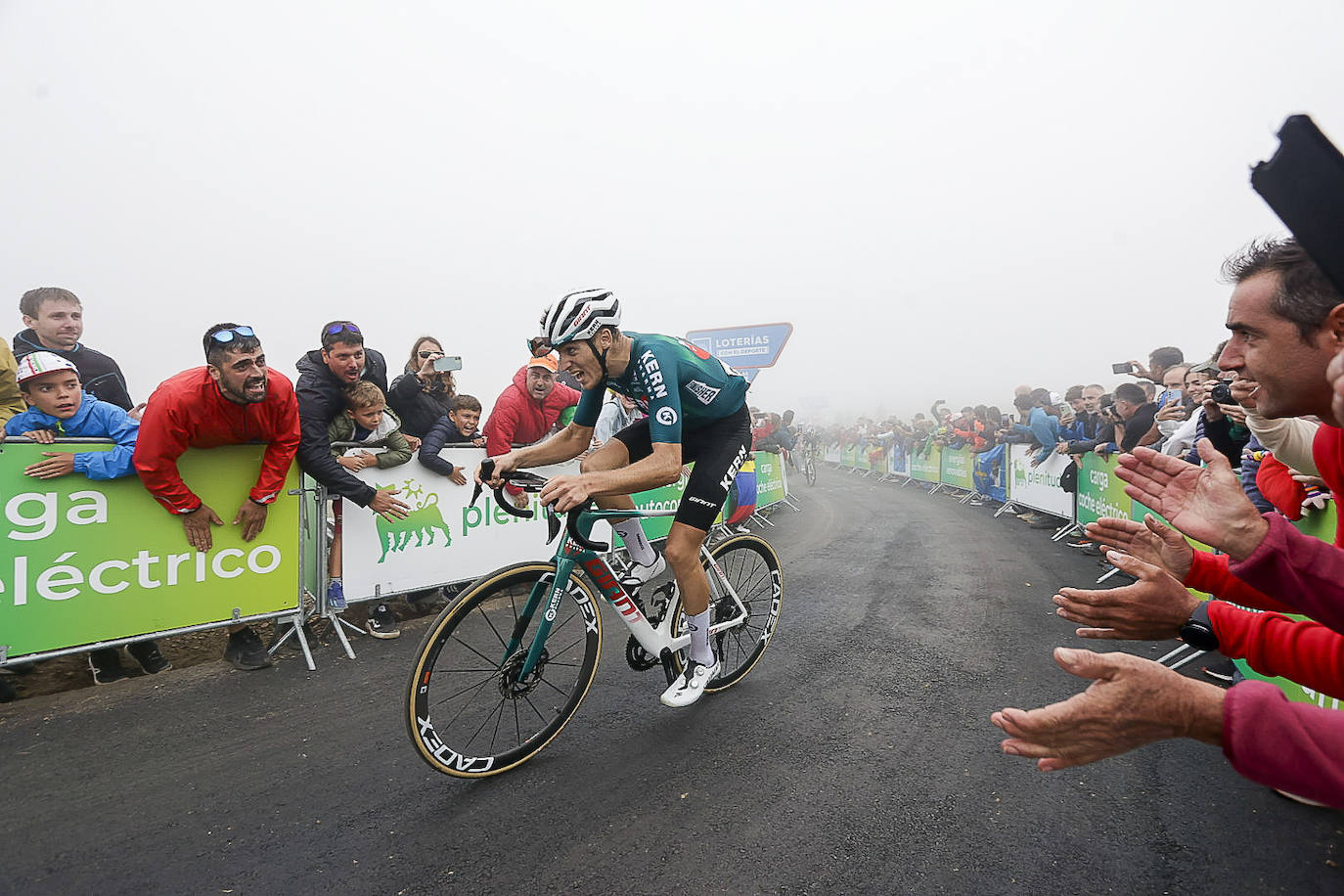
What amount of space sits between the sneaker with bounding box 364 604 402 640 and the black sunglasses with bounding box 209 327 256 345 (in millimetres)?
2412

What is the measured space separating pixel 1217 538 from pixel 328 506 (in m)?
5.38

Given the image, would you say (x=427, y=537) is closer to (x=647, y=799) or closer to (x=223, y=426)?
(x=223, y=426)

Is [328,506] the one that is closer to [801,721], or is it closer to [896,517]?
[801,721]

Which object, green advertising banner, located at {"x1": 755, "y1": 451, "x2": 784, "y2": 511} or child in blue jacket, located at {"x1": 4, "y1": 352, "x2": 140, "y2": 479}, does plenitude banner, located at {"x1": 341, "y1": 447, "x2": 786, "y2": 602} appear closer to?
child in blue jacket, located at {"x1": 4, "y1": 352, "x2": 140, "y2": 479}

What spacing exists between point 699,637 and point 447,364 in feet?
13.0

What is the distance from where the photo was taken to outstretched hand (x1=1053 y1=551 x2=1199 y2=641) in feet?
5.66

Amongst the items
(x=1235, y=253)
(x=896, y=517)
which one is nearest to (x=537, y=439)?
(x=1235, y=253)

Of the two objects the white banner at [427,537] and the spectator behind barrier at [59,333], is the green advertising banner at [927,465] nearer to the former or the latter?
the white banner at [427,537]

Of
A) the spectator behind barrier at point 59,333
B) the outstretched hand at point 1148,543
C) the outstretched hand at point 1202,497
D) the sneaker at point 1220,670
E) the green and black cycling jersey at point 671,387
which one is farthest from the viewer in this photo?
the spectator behind barrier at point 59,333

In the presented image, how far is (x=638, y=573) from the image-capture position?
11.3 ft

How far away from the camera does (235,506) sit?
4.34 meters

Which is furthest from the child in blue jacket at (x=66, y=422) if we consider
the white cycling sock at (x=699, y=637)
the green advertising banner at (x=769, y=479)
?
the green advertising banner at (x=769, y=479)

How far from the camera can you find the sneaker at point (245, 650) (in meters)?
4.30

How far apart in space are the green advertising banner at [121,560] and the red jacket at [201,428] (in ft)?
0.42
